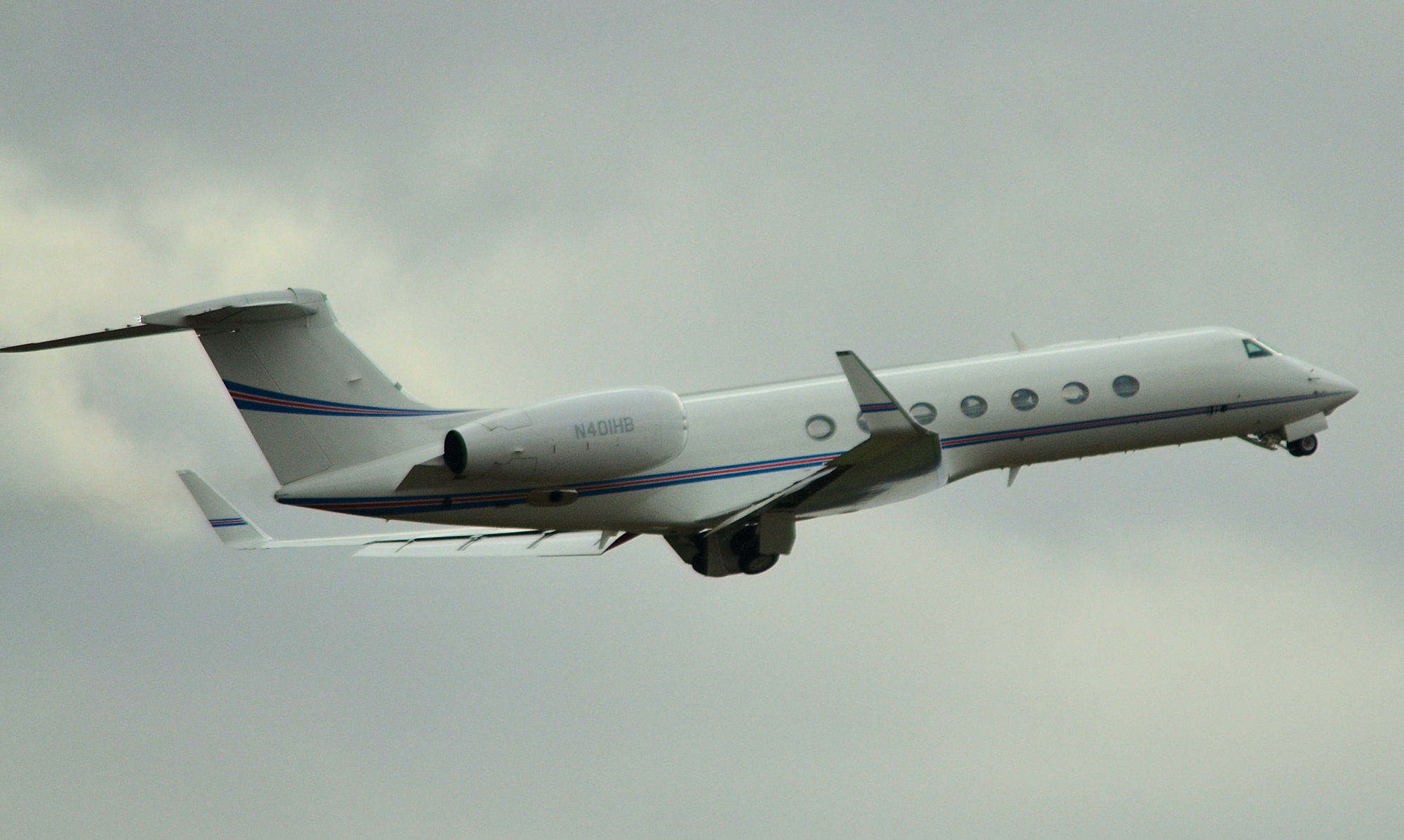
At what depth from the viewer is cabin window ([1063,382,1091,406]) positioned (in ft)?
→ 89.9

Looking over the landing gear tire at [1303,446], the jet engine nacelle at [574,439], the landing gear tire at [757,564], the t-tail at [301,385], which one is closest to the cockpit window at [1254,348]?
the landing gear tire at [1303,446]

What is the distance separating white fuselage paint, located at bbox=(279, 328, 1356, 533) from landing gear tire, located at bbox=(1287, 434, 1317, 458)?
46 cm

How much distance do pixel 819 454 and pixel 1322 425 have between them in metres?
9.70

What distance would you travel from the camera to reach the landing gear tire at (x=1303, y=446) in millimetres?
30172

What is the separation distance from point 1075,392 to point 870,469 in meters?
5.15

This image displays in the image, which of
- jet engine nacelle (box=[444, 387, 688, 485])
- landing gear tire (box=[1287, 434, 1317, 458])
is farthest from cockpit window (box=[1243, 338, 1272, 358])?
jet engine nacelle (box=[444, 387, 688, 485])

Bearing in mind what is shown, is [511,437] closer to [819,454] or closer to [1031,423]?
[819,454]

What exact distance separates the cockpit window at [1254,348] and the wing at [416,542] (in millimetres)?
10187

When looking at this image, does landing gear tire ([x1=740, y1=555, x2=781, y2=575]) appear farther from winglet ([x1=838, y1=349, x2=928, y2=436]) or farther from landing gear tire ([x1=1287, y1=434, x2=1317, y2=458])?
landing gear tire ([x1=1287, y1=434, x2=1317, y2=458])

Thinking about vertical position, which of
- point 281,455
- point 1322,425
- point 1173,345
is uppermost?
point 281,455

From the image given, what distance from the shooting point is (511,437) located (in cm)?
2288

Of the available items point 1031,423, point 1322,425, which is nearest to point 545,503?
point 1031,423

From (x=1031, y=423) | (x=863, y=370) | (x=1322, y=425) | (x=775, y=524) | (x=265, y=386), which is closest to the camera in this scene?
(x=863, y=370)

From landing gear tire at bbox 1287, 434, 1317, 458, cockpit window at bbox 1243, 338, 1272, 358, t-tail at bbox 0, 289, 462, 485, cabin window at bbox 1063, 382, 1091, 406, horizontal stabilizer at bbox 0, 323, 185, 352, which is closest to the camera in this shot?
horizontal stabilizer at bbox 0, 323, 185, 352
